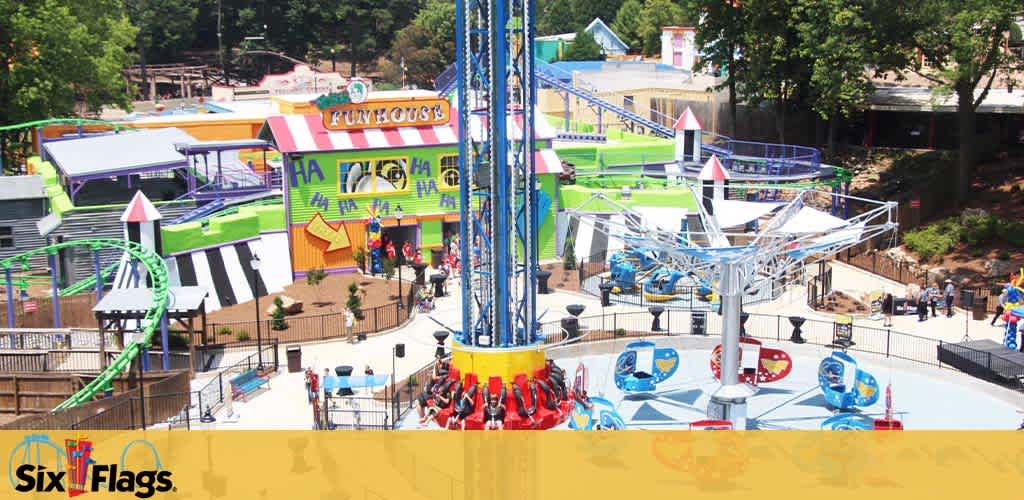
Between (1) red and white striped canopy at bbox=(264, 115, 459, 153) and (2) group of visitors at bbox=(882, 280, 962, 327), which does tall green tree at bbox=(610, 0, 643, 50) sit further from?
(2) group of visitors at bbox=(882, 280, 962, 327)

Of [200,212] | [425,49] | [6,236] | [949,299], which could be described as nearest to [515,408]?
[949,299]

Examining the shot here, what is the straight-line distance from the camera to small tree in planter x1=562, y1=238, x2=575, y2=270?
50.4m

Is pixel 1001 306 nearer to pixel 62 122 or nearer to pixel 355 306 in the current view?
pixel 355 306

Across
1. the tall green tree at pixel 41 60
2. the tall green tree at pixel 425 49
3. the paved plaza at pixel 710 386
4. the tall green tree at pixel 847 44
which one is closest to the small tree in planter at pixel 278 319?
the paved plaza at pixel 710 386

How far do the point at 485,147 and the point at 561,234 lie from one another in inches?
848

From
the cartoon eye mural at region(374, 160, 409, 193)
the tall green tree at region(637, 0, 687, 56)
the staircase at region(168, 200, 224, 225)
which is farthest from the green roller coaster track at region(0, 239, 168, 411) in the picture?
the tall green tree at region(637, 0, 687, 56)

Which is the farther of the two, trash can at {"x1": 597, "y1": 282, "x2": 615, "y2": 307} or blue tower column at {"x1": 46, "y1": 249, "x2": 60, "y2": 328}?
trash can at {"x1": 597, "y1": 282, "x2": 615, "y2": 307}

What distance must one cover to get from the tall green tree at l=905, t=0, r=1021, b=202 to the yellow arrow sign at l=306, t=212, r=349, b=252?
81.6ft

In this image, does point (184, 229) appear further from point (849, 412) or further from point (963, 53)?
point (963, 53)

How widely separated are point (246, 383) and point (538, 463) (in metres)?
12.0

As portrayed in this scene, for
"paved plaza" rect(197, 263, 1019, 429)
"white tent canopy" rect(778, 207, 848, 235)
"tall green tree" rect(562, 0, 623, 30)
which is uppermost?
"tall green tree" rect(562, 0, 623, 30)

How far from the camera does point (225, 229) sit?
45.7 metres

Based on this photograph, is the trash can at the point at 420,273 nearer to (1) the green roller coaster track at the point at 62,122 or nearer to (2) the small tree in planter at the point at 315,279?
(2) the small tree in planter at the point at 315,279

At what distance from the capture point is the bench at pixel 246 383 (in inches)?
1369
